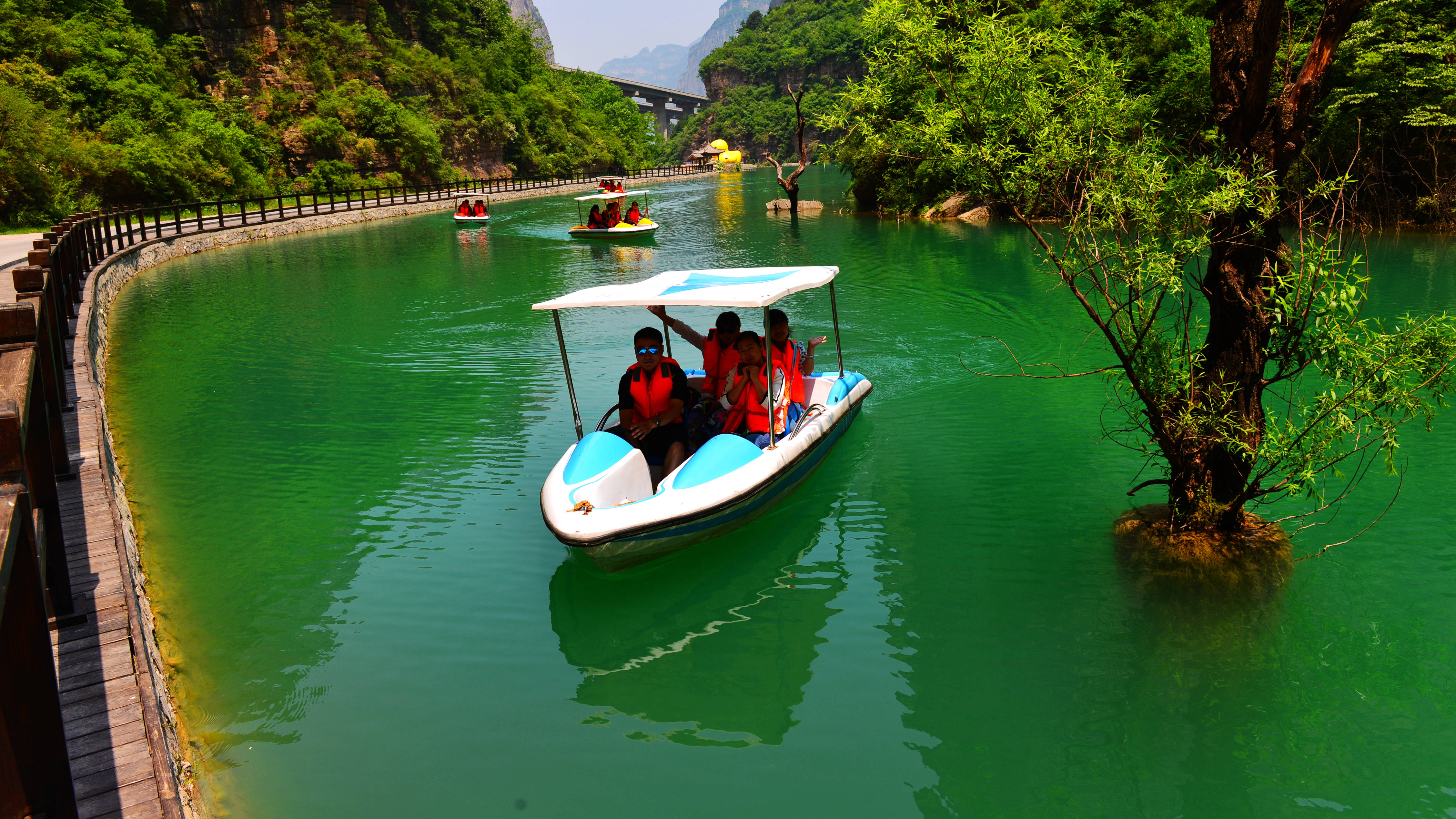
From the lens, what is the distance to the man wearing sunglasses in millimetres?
7984

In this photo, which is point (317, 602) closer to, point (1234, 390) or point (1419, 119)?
point (1234, 390)

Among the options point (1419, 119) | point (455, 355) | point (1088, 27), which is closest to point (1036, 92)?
point (455, 355)

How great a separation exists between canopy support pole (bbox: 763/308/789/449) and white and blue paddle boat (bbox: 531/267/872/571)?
0.12 feet

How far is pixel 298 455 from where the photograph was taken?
9.92 m

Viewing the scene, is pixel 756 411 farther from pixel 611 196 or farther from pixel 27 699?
pixel 611 196

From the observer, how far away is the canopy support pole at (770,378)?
725 centimetres

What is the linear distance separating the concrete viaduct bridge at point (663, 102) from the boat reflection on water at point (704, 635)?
149959mm

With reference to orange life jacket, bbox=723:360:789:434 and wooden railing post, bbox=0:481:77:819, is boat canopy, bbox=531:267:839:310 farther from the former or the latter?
wooden railing post, bbox=0:481:77:819

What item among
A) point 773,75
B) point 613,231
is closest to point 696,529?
point 613,231

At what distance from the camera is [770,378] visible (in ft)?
24.8

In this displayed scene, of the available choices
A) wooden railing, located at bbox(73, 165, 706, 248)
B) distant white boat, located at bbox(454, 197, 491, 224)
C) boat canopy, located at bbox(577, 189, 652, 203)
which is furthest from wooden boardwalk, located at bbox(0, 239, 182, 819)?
distant white boat, located at bbox(454, 197, 491, 224)

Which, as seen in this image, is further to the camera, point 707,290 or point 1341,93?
point 1341,93

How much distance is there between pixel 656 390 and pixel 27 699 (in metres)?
5.51

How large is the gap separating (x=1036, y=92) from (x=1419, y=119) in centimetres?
2116
